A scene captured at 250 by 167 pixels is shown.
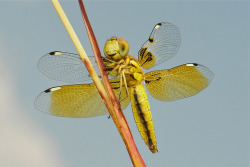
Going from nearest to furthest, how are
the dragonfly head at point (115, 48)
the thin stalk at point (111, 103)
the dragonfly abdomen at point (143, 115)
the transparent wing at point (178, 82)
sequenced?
the thin stalk at point (111, 103), the dragonfly head at point (115, 48), the dragonfly abdomen at point (143, 115), the transparent wing at point (178, 82)

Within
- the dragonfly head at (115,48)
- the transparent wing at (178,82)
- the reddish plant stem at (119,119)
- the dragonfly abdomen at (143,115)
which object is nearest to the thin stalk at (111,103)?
the reddish plant stem at (119,119)

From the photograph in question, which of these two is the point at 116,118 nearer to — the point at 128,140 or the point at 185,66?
the point at 128,140

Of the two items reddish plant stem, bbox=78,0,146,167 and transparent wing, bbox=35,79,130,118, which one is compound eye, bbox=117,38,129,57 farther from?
reddish plant stem, bbox=78,0,146,167

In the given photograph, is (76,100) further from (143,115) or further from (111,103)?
(111,103)

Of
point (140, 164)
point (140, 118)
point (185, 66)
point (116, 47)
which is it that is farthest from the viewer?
point (185, 66)

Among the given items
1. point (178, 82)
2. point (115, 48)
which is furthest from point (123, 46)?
point (178, 82)

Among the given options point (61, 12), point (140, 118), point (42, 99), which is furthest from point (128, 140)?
point (42, 99)

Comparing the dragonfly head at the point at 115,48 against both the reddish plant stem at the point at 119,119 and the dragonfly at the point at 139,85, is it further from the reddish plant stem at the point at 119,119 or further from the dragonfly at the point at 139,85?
the reddish plant stem at the point at 119,119

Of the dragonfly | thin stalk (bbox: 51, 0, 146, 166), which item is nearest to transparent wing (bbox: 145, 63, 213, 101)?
the dragonfly
